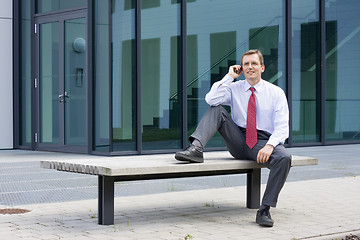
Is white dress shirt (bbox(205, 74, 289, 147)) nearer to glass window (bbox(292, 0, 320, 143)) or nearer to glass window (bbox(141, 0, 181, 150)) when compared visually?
glass window (bbox(141, 0, 181, 150))

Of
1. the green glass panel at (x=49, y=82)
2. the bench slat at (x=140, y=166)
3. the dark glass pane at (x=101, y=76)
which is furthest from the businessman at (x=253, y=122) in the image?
the green glass panel at (x=49, y=82)

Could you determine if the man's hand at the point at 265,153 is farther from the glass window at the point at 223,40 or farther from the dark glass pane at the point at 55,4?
the dark glass pane at the point at 55,4

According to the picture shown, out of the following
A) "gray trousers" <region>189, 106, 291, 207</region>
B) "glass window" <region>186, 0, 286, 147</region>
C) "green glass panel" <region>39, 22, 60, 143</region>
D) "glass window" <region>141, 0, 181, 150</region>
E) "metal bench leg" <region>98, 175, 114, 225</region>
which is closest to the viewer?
"metal bench leg" <region>98, 175, 114, 225</region>

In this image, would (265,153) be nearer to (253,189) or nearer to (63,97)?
(253,189)

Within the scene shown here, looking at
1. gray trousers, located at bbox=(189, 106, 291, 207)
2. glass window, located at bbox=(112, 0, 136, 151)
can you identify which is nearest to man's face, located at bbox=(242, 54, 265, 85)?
gray trousers, located at bbox=(189, 106, 291, 207)

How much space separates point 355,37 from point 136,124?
23.2 feet

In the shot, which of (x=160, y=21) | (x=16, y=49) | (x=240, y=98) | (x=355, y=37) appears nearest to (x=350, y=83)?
(x=355, y=37)

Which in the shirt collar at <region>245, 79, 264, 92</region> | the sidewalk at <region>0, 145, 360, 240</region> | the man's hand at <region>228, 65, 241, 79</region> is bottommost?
the sidewalk at <region>0, 145, 360, 240</region>

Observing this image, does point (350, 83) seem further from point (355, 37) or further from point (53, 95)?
point (53, 95)

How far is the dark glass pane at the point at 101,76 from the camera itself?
42.0 feet

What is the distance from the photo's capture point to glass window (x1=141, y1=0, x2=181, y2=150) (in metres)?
13.2

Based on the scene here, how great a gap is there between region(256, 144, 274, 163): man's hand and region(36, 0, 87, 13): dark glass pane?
8.66 metres

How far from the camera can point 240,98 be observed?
5.98m

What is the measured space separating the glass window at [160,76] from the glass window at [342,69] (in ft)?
15.6
